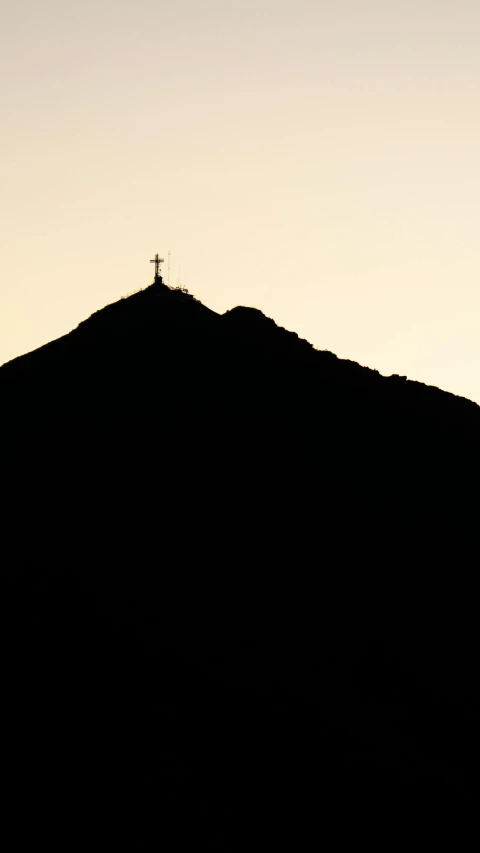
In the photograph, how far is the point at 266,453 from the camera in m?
42.5

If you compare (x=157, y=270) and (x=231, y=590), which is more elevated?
(x=157, y=270)

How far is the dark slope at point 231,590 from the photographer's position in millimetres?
29391

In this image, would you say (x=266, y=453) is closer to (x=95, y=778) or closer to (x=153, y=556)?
(x=153, y=556)

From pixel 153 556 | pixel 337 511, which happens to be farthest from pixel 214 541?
pixel 337 511

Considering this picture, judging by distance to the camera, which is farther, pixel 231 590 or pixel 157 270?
pixel 157 270

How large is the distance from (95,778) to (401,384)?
24821mm

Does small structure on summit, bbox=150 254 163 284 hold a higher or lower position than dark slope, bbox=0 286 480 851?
higher

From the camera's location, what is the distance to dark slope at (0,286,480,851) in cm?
2939

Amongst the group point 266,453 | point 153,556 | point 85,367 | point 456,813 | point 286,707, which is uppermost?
point 85,367

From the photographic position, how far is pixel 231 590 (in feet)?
120

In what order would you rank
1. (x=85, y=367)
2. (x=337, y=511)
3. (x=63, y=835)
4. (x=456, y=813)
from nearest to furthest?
(x=63, y=835) < (x=456, y=813) < (x=337, y=511) < (x=85, y=367)

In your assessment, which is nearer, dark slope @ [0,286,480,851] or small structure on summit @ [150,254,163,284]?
dark slope @ [0,286,480,851]

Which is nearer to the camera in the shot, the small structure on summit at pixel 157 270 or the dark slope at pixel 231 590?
the dark slope at pixel 231 590

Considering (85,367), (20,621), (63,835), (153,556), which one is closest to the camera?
(63,835)
